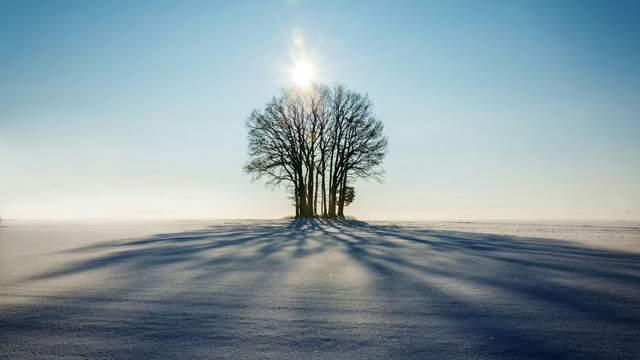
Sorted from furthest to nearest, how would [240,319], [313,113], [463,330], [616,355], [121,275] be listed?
[313,113] → [121,275] → [240,319] → [463,330] → [616,355]

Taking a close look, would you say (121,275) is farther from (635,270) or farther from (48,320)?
(635,270)

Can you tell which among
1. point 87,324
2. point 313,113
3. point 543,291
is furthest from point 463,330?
point 313,113

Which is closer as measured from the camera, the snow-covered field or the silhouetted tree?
the snow-covered field

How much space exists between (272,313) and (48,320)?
2091mm

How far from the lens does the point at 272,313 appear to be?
4.01 metres

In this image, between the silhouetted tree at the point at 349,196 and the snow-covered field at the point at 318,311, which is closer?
the snow-covered field at the point at 318,311

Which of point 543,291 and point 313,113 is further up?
point 313,113

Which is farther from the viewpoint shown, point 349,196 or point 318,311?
point 349,196

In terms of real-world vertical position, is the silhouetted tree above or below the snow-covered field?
above

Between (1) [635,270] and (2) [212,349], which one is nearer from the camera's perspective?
(2) [212,349]

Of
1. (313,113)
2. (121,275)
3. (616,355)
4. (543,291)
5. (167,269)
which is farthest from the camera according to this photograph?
(313,113)

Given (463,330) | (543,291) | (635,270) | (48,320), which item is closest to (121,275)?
(48,320)

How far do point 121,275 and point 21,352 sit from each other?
11.9 ft

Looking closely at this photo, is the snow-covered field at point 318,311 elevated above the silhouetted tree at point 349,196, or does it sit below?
below
